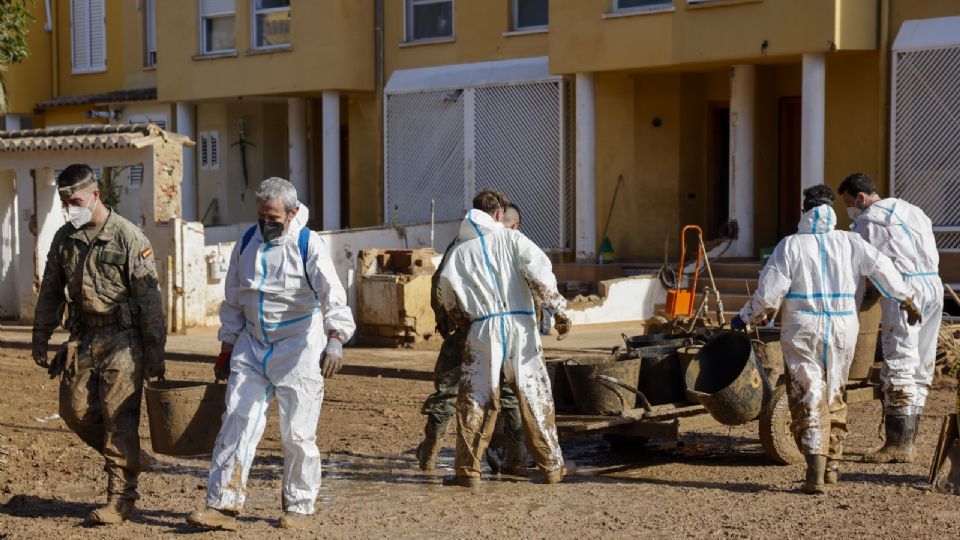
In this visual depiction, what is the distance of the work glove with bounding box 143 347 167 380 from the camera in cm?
809

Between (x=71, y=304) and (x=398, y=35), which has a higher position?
(x=398, y=35)

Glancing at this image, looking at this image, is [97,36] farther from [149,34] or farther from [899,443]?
[899,443]

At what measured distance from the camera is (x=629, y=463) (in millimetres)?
10047

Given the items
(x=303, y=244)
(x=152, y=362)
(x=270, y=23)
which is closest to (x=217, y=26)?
(x=270, y=23)

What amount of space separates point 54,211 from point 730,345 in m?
13.6

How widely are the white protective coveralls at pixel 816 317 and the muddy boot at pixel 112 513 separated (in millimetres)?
3796

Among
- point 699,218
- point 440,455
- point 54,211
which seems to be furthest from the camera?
point 699,218

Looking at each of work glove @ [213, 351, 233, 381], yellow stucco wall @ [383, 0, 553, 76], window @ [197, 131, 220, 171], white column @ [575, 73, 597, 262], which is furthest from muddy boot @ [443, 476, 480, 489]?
window @ [197, 131, 220, 171]

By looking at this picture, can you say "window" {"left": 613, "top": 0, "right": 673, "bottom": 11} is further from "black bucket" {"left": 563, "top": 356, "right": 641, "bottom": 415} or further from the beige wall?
"black bucket" {"left": 563, "top": 356, "right": 641, "bottom": 415}

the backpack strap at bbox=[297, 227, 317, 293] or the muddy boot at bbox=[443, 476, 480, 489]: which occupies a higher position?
the backpack strap at bbox=[297, 227, 317, 293]

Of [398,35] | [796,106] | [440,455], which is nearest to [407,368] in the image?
[440,455]

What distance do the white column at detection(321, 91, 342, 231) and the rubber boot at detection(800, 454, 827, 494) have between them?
55.2ft

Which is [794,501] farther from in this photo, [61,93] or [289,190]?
[61,93]

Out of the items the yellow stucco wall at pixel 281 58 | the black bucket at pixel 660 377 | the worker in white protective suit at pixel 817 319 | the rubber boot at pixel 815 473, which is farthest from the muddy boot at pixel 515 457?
the yellow stucco wall at pixel 281 58
